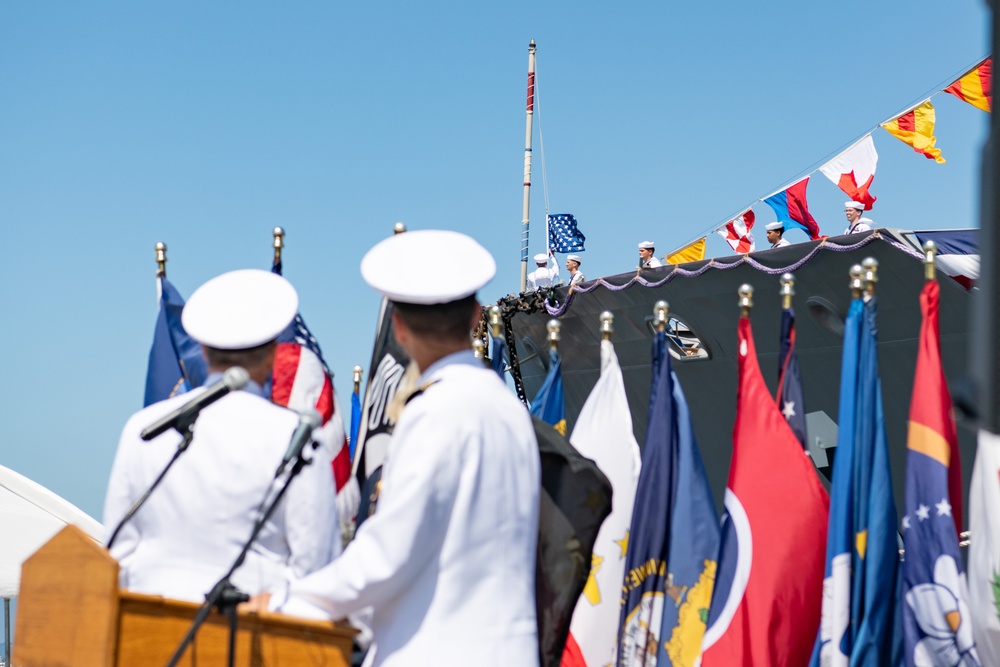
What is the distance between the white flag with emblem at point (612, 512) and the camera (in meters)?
5.38

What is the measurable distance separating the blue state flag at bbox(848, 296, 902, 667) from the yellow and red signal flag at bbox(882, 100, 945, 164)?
5.76 metres

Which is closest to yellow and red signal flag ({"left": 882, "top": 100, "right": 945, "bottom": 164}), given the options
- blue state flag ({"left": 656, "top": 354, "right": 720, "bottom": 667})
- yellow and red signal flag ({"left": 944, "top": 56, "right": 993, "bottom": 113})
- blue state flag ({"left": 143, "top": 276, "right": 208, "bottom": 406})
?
yellow and red signal flag ({"left": 944, "top": 56, "right": 993, "bottom": 113})

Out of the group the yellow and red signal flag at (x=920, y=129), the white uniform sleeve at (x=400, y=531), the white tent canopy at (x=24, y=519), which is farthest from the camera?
the yellow and red signal flag at (x=920, y=129)

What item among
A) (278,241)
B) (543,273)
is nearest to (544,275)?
(543,273)

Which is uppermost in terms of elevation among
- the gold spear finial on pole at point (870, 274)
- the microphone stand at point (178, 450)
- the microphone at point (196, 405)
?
the gold spear finial on pole at point (870, 274)

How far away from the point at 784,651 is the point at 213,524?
305cm

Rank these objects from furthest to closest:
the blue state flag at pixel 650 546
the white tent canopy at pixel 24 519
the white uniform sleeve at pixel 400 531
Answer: the white tent canopy at pixel 24 519 < the blue state flag at pixel 650 546 < the white uniform sleeve at pixel 400 531

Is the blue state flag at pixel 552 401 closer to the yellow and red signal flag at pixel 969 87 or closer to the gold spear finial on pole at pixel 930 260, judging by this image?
the gold spear finial on pole at pixel 930 260

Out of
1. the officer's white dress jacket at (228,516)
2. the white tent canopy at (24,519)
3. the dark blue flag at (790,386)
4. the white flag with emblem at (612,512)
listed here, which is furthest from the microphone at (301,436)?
the white tent canopy at (24,519)

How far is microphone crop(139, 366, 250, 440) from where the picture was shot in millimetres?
2594

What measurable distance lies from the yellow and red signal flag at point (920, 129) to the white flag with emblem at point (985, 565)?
641cm

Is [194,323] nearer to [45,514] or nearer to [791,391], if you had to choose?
[791,391]

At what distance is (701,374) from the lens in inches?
425

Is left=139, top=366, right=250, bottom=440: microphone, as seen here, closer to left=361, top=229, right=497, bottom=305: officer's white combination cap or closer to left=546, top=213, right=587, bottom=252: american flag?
left=361, top=229, right=497, bottom=305: officer's white combination cap
